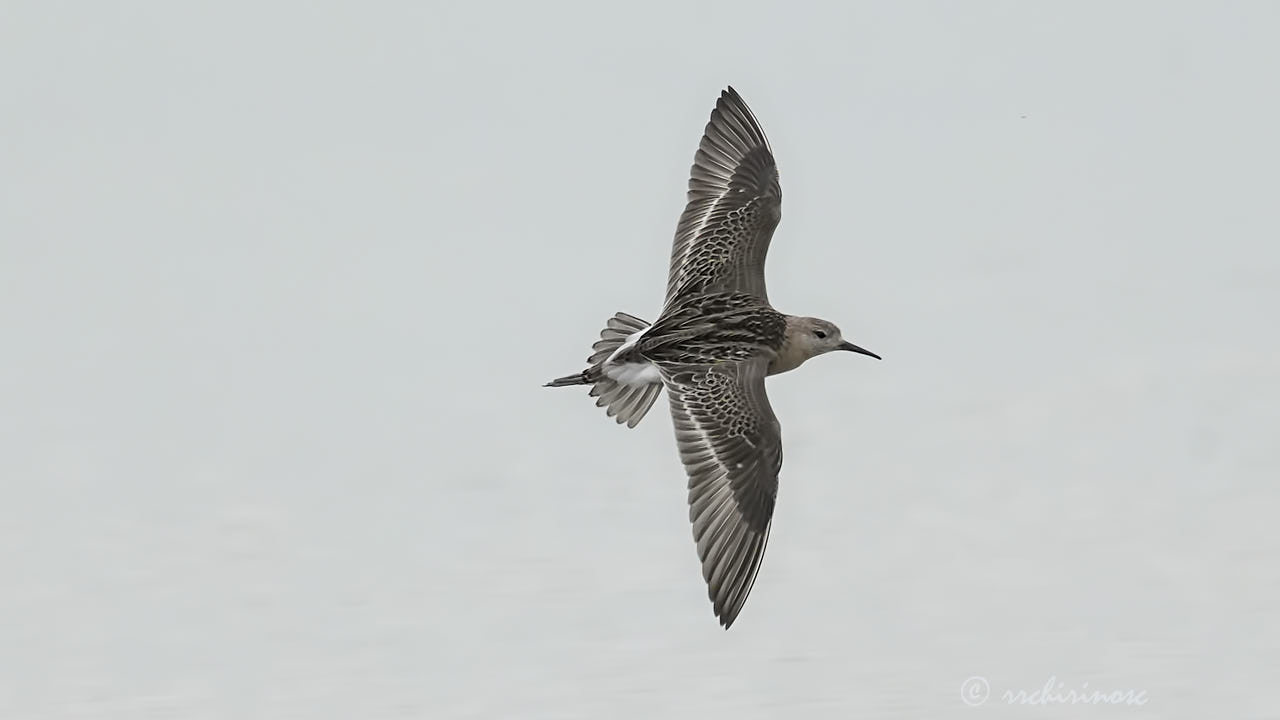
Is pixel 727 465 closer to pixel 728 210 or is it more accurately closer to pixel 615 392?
pixel 615 392

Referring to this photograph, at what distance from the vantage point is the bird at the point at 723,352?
26.7ft

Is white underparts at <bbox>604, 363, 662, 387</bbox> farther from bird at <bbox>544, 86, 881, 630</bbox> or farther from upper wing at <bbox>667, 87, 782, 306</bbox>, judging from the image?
upper wing at <bbox>667, 87, 782, 306</bbox>

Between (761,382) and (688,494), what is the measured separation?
2.06ft

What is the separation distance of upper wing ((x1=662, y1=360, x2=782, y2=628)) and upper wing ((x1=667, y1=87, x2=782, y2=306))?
0.65 meters

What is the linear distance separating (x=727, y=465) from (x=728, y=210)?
1.47 meters

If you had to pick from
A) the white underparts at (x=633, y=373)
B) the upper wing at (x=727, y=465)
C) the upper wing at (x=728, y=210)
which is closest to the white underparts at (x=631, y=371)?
the white underparts at (x=633, y=373)

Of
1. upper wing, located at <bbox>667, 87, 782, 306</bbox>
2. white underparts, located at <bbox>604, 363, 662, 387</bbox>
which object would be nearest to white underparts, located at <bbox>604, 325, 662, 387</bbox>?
white underparts, located at <bbox>604, 363, 662, 387</bbox>

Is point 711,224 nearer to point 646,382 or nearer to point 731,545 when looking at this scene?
point 646,382

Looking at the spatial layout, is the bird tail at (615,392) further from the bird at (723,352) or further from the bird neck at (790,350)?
the bird neck at (790,350)

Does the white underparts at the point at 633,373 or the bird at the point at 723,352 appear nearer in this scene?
the bird at the point at 723,352

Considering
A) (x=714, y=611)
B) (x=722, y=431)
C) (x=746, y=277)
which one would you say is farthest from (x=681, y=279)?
(x=714, y=611)

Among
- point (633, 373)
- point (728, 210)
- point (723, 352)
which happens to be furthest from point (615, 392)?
point (728, 210)

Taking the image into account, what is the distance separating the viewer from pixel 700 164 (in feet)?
30.9

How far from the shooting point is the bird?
320 inches
